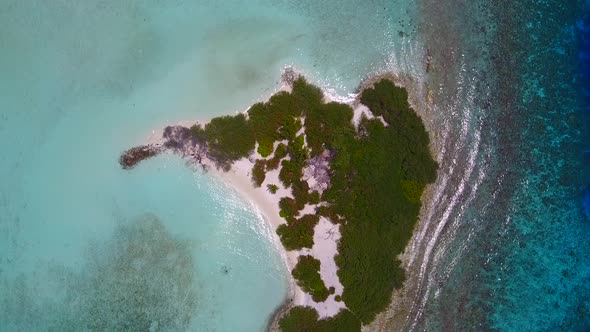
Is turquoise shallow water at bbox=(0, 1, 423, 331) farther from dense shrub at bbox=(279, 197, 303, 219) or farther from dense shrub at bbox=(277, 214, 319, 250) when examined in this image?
dense shrub at bbox=(279, 197, 303, 219)

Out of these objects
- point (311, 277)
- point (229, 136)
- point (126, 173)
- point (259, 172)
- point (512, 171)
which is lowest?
point (512, 171)

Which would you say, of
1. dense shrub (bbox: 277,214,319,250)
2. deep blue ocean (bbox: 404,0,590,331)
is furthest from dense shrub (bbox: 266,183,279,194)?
deep blue ocean (bbox: 404,0,590,331)

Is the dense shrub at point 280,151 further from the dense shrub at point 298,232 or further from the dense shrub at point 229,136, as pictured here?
the dense shrub at point 298,232

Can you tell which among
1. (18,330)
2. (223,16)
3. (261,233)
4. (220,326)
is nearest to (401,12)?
(223,16)

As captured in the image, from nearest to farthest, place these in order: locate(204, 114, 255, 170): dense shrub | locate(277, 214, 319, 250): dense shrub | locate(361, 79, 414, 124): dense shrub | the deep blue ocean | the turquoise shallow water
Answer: locate(204, 114, 255, 170): dense shrub, locate(277, 214, 319, 250): dense shrub, the turquoise shallow water, locate(361, 79, 414, 124): dense shrub, the deep blue ocean

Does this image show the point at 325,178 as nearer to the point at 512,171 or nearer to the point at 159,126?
the point at 159,126

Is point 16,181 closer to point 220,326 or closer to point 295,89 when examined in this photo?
point 220,326

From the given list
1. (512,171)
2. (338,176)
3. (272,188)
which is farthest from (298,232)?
(512,171)
